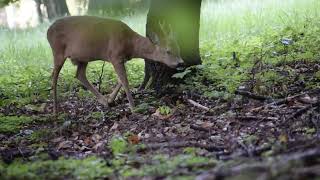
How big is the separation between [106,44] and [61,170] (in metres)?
3.94

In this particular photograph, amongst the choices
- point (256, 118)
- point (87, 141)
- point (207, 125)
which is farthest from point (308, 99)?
point (87, 141)

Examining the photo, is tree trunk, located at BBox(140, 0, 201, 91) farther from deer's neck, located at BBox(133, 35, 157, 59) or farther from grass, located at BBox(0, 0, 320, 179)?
grass, located at BBox(0, 0, 320, 179)

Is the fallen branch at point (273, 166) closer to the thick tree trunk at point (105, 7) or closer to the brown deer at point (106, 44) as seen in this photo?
the brown deer at point (106, 44)

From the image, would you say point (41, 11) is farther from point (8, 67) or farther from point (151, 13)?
point (151, 13)

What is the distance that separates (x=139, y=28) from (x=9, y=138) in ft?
24.6

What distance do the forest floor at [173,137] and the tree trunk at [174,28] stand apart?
0.96ft

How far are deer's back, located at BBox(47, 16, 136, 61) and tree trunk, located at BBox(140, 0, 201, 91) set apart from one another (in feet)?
1.25

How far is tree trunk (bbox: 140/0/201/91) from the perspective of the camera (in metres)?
7.18

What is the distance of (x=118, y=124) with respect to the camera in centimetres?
596

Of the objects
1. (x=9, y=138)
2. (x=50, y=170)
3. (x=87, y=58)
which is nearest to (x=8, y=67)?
(x=87, y=58)

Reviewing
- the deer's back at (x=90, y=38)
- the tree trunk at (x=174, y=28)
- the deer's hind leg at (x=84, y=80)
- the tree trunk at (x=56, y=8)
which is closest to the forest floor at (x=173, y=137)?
the deer's hind leg at (x=84, y=80)

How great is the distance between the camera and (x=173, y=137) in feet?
16.2

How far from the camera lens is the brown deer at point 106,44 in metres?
7.00

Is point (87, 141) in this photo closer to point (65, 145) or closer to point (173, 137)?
point (65, 145)
